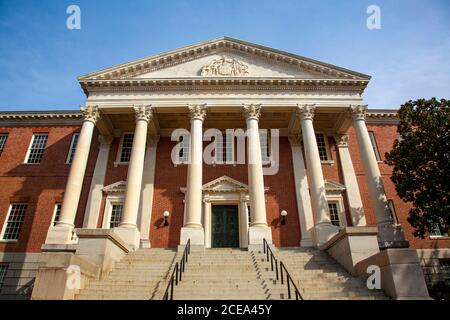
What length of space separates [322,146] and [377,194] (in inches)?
260

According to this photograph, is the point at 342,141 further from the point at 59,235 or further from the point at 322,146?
the point at 59,235

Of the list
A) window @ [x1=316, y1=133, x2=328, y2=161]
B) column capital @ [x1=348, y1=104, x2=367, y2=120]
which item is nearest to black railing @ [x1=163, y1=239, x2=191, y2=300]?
window @ [x1=316, y1=133, x2=328, y2=161]

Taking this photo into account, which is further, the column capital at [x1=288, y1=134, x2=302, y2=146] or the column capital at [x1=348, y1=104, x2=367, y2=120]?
the column capital at [x1=288, y1=134, x2=302, y2=146]

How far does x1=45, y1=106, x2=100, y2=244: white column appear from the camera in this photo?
47.1 feet

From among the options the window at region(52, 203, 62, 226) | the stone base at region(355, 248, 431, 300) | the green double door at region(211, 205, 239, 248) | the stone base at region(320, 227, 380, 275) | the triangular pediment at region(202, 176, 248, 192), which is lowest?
the stone base at region(355, 248, 431, 300)

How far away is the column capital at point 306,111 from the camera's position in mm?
17922

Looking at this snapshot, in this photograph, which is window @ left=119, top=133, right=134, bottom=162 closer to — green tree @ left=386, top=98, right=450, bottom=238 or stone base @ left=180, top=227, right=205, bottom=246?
→ stone base @ left=180, top=227, right=205, bottom=246

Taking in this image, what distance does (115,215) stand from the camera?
755 inches

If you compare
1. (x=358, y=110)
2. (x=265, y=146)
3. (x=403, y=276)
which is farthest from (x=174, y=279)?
(x=358, y=110)

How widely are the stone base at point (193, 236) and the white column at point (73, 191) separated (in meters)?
5.81

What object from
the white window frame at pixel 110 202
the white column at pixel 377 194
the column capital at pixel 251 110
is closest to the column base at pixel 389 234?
the white column at pixel 377 194

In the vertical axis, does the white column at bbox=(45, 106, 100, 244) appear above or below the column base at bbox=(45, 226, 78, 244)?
above

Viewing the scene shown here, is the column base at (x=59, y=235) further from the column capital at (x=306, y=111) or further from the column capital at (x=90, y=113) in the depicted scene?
the column capital at (x=306, y=111)

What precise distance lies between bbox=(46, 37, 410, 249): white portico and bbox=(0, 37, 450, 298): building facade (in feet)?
0.23
